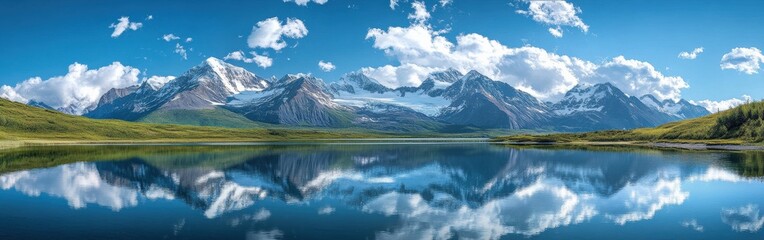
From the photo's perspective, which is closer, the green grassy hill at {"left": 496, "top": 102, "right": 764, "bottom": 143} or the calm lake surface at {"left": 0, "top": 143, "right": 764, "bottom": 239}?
the calm lake surface at {"left": 0, "top": 143, "right": 764, "bottom": 239}

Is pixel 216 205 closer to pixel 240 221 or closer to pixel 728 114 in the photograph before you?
pixel 240 221

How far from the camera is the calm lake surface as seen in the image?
104 feet

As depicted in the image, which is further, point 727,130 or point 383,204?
point 727,130

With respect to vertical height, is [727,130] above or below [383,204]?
above

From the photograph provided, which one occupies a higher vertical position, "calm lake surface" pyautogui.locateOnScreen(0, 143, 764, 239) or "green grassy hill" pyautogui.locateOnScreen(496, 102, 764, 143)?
"green grassy hill" pyautogui.locateOnScreen(496, 102, 764, 143)

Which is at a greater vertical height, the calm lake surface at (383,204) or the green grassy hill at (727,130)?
the green grassy hill at (727,130)

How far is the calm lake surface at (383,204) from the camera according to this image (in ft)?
104

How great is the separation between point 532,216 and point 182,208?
25762mm

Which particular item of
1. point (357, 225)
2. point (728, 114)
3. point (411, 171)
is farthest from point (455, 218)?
point (728, 114)

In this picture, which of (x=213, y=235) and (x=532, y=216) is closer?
(x=213, y=235)

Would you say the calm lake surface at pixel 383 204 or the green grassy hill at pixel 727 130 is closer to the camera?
the calm lake surface at pixel 383 204

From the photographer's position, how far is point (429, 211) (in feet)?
130

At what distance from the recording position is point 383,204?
142ft

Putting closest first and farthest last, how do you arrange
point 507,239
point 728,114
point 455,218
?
point 507,239 → point 455,218 → point 728,114
